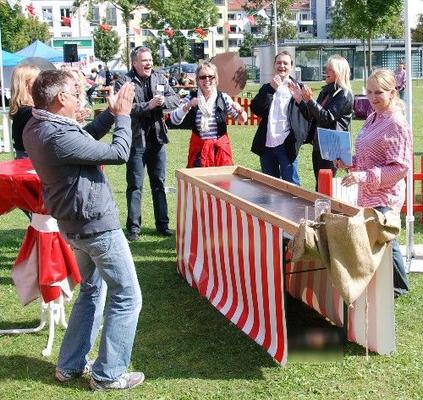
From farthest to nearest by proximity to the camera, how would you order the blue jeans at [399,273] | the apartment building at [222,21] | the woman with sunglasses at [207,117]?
1. the apartment building at [222,21]
2. the woman with sunglasses at [207,117]
3. the blue jeans at [399,273]

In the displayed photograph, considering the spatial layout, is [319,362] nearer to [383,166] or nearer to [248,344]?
[248,344]

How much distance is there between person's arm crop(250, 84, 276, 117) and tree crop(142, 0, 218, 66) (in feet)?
111

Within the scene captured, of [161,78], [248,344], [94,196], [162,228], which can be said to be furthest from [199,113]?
[94,196]

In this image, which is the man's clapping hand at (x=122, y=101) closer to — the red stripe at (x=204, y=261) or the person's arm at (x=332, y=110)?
the red stripe at (x=204, y=261)

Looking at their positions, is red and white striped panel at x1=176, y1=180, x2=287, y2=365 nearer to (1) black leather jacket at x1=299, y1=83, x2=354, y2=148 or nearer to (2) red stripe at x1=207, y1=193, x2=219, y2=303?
(2) red stripe at x1=207, y1=193, x2=219, y2=303

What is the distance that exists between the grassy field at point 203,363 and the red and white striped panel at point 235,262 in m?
0.13

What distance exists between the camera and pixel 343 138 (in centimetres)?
529

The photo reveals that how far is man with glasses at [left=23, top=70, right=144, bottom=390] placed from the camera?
3607 mm

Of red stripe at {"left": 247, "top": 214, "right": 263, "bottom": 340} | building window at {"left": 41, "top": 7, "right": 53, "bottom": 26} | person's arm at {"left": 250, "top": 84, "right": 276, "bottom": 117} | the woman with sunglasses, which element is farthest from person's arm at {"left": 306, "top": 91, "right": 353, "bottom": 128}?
building window at {"left": 41, "top": 7, "right": 53, "bottom": 26}

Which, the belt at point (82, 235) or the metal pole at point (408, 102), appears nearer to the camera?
the belt at point (82, 235)

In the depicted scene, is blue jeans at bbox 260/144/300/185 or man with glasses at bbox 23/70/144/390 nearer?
man with glasses at bbox 23/70/144/390

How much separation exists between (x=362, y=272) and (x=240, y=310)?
3.79ft

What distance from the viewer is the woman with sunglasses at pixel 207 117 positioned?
22.1ft

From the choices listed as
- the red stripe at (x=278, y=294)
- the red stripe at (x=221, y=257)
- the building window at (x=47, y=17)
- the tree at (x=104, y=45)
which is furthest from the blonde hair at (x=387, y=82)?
the tree at (x=104, y=45)
